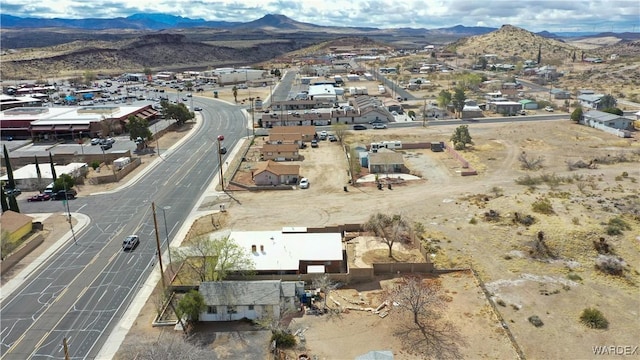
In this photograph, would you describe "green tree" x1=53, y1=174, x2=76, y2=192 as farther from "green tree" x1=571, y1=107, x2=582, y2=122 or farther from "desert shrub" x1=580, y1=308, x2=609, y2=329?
"green tree" x1=571, y1=107, x2=582, y2=122

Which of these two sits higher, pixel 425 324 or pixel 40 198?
pixel 40 198

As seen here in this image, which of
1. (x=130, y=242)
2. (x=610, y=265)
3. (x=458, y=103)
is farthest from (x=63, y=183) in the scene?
(x=458, y=103)

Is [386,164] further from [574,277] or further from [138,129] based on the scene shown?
[138,129]

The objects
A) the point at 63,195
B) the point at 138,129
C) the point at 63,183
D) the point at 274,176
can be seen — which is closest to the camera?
the point at 63,195

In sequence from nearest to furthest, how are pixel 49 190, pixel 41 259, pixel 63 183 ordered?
pixel 41 259 → pixel 63 183 → pixel 49 190

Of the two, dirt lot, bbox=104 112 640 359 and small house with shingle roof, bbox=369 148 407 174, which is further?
small house with shingle roof, bbox=369 148 407 174

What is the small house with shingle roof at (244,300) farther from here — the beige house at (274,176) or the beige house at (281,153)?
the beige house at (281,153)

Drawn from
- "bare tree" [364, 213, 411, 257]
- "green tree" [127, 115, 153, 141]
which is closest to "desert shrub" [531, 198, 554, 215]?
"bare tree" [364, 213, 411, 257]

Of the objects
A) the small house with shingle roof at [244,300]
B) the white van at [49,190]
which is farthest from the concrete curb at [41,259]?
the small house with shingle roof at [244,300]
